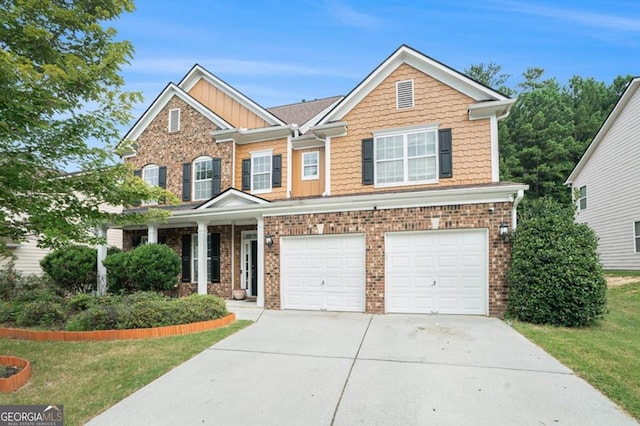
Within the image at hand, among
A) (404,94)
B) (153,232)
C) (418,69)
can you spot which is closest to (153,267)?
(153,232)

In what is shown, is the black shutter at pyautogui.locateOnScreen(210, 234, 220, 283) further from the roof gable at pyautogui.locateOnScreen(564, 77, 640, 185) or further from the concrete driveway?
the roof gable at pyautogui.locateOnScreen(564, 77, 640, 185)

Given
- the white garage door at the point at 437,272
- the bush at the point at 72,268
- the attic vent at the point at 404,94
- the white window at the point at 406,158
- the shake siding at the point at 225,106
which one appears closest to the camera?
the white garage door at the point at 437,272

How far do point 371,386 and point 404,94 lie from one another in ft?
30.2

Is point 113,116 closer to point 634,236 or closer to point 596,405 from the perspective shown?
point 596,405

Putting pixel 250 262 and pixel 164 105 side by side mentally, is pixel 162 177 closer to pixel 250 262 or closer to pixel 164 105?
pixel 164 105

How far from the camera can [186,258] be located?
13430 mm

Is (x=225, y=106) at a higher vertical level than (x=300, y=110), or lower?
lower

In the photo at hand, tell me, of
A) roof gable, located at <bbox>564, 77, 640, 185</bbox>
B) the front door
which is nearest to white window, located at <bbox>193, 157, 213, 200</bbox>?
the front door

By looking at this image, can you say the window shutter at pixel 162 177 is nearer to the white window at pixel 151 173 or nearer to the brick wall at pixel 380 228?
the white window at pixel 151 173

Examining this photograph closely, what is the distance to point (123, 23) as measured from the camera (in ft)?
23.7

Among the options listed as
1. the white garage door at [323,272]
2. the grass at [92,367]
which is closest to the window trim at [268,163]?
the white garage door at [323,272]

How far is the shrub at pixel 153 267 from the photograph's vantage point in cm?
1145

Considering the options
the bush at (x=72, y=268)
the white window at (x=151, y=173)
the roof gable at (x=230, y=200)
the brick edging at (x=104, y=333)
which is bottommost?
the brick edging at (x=104, y=333)

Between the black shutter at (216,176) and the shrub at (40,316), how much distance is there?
246 inches
